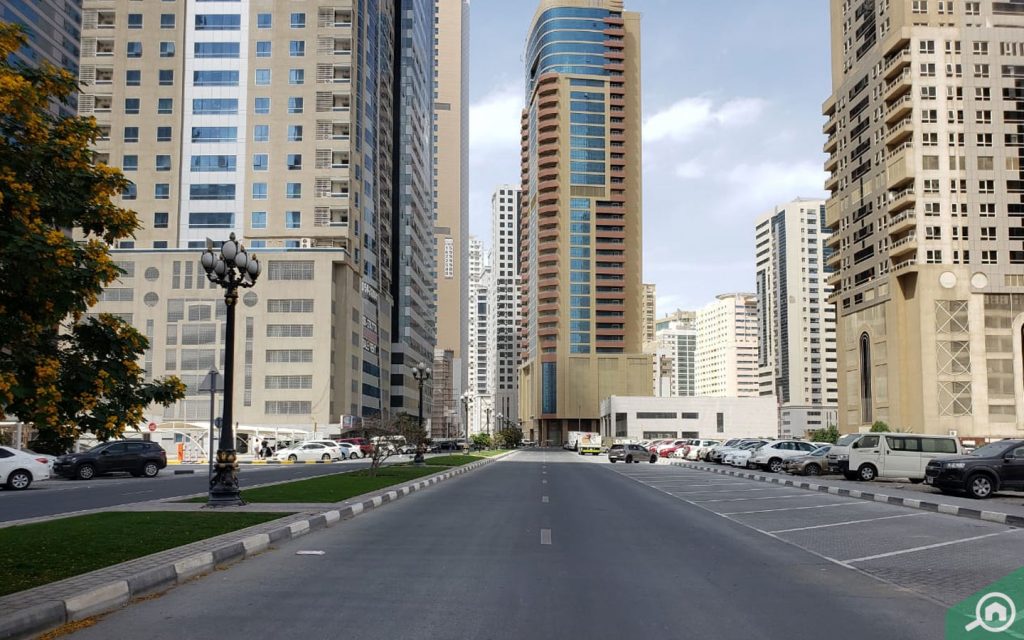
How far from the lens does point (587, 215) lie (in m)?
158

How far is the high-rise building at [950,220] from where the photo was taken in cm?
7288

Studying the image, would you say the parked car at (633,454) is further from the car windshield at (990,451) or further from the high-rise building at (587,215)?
the high-rise building at (587,215)

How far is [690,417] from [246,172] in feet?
269

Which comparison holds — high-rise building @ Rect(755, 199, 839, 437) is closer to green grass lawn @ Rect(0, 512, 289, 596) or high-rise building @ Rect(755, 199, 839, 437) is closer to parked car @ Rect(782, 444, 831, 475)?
parked car @ Rect(782, 444, 831, 475)

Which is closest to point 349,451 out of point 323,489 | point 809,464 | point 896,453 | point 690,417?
point 809,464

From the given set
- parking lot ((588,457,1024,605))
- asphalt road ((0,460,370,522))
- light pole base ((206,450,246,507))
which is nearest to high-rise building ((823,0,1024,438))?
parking lot ((588,457,1024,605))

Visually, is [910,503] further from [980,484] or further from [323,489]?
[323,489]

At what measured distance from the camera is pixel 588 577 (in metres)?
9.89

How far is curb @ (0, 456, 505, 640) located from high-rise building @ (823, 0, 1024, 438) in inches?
2777

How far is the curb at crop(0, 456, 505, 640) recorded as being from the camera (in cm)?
702

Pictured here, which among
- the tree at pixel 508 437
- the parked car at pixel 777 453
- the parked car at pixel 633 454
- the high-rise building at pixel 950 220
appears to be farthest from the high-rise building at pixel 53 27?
the tree at pixel 508 437

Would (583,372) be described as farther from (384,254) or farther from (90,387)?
(90,387)

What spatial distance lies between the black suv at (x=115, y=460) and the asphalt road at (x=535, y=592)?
22.6 m

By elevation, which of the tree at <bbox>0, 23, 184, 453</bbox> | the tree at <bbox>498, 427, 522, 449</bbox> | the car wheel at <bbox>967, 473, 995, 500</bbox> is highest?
the tree at <bbox>0, 23, 184, 453</bbox>
